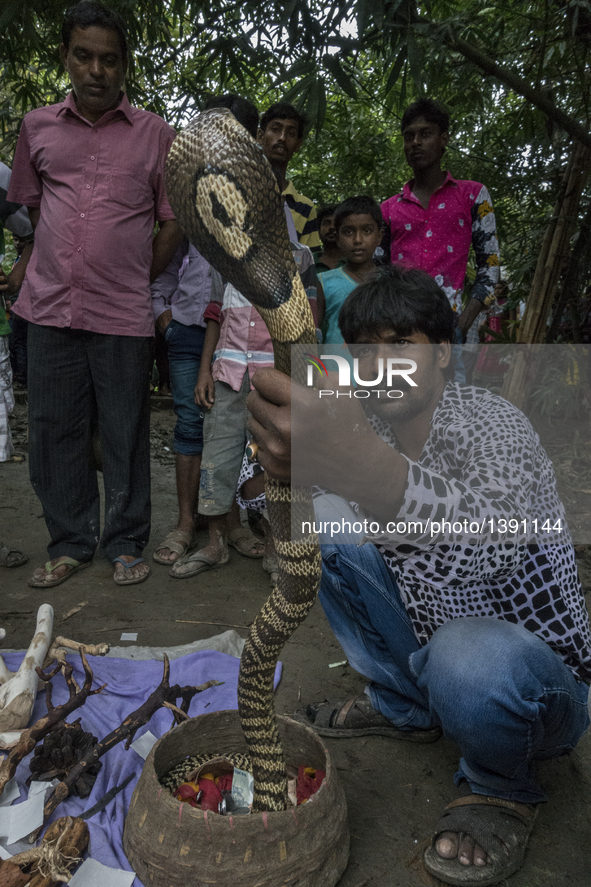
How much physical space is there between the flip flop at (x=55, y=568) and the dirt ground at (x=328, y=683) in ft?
0.12

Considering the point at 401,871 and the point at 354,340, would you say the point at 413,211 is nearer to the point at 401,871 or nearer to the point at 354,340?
the point at 354,340

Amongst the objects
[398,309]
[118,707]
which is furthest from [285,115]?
[118,707]

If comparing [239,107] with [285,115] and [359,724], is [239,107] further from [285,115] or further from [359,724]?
[359,724]

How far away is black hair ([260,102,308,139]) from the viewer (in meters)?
3.33

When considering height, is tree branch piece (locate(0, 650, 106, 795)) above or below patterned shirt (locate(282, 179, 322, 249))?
below

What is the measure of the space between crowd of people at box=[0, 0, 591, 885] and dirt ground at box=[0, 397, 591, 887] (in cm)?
8

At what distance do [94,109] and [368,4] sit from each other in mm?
1246

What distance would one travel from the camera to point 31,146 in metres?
3.00

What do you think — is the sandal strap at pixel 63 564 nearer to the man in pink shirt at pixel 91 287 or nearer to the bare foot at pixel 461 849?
the man in pink shirt at pixel 91 287

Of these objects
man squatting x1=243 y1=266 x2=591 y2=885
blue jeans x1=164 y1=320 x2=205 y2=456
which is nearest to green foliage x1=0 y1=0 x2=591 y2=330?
blue jeans x1=164 y1=320 x2=205 y2=456

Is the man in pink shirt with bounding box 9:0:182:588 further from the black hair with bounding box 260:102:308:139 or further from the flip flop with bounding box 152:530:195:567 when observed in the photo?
the black hair with bounding box 260:102:308:139

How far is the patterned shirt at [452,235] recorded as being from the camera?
11.6 feet

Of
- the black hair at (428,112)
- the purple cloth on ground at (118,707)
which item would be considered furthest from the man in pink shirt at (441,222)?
the purple cloth on ground at (118,707)

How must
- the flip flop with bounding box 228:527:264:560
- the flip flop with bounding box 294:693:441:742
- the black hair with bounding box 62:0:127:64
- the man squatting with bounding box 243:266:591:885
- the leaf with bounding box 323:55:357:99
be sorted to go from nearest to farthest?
the man squatting with bounding box 243:266:591:885
the flip flop with bounding box 294:693:441:742
the black hair with bounding box 62:0:127:64
the leaf with bounding box 323:55:357:99
the flip flop with bounding box 228:527:264:560
